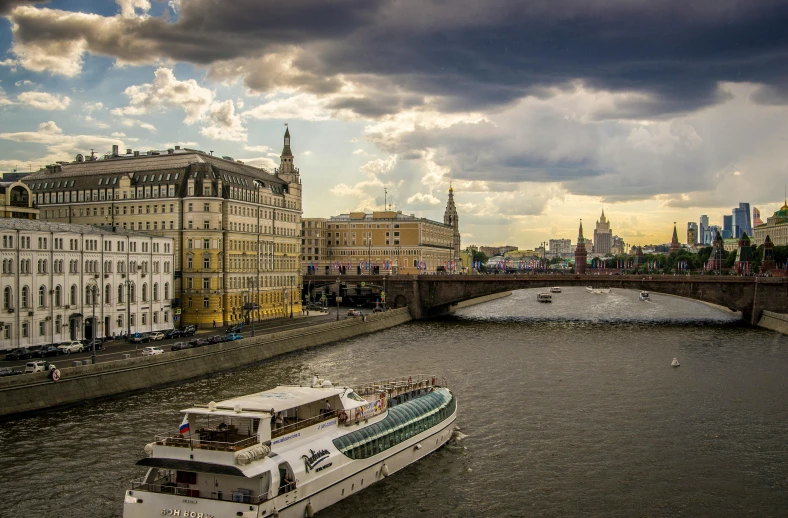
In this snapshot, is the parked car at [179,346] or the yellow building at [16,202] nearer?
the parked car at [179,346]

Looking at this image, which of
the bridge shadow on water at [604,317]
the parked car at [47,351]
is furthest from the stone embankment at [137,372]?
the bridge shadow on water at [604,317]

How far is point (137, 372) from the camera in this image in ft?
208

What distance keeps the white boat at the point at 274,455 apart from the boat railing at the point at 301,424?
5 centimetres

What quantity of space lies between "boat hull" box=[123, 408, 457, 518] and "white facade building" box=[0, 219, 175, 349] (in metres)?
31.0

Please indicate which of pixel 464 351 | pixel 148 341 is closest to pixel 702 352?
pixel 464 351

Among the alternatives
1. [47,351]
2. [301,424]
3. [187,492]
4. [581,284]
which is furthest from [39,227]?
[581,284]

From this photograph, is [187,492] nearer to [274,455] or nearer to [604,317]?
[274,455]

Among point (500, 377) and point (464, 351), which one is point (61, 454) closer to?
point (500, 377)

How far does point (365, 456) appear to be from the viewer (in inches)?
1624

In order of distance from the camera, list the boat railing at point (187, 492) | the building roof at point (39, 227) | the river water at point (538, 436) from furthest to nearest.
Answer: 1. the building roof at point (39, 227)
2. the river water at point (538, 436)
3. the boat railing at point (187, 492)

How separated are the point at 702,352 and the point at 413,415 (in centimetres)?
5485

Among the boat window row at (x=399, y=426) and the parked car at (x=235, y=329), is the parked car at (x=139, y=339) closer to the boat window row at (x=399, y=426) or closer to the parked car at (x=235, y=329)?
the parked car at (x=235, y=329)

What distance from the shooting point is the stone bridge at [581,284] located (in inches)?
4975

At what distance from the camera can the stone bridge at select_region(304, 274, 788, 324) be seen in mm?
126375
